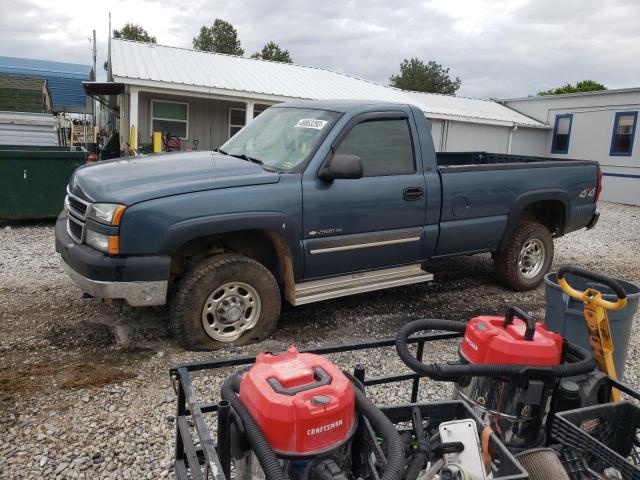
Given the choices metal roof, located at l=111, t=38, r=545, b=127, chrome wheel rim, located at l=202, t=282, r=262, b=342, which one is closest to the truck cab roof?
chrome wheel rim, located at l=202, t=282, r=262, b=342

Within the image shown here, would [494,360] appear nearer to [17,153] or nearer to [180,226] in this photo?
[180,226]

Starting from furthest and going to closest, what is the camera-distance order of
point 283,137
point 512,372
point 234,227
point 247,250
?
point 283,137 < point 247,250 < point 234,227 < point 512,372

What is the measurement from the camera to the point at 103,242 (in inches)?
155

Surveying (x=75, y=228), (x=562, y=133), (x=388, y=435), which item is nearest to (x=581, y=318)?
(x=388, y=435)

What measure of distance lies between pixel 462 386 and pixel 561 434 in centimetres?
Answer: 46

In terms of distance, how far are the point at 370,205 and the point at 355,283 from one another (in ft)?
2.37

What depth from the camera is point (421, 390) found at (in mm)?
3928

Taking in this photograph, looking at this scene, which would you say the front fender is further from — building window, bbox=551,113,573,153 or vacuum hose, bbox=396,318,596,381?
building window, bbox=551,113,573,153

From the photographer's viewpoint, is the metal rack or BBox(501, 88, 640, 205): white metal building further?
BBox(501, 88, 640, 205): white metal building

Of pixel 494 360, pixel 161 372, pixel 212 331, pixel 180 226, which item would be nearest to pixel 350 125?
pixel 180 226

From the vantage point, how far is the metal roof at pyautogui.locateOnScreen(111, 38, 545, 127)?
13.6 m

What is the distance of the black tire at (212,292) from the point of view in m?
4.14

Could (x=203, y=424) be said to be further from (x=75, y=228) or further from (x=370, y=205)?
(x=370, y=205)

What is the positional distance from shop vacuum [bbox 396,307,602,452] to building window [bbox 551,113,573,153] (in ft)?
67.0
